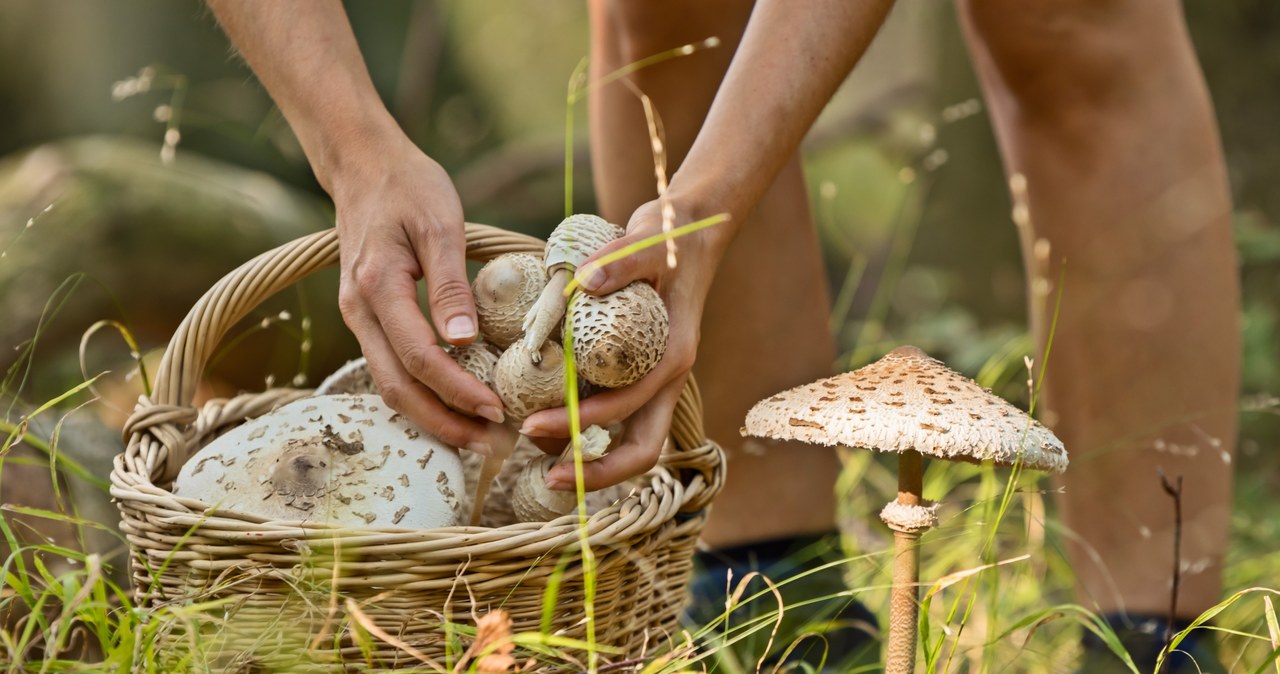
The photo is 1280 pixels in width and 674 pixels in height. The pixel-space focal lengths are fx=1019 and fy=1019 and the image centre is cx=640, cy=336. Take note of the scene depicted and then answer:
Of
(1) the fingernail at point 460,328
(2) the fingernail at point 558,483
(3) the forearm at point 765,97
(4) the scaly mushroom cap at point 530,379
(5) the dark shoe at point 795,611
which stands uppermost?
(3) the forearm at point 765,97

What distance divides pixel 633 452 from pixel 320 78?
670 millimetres

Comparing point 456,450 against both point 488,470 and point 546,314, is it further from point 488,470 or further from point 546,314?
point 546,314

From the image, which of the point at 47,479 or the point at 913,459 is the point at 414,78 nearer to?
the point at 47,479

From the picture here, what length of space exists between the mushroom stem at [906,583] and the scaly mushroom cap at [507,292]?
518 mm

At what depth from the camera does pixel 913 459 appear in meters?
1.16

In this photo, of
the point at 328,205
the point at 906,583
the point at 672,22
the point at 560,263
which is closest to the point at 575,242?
the point at 560,263

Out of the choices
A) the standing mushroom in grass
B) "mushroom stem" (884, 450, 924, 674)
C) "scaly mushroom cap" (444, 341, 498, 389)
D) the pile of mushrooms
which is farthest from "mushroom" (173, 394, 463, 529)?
"mushroom stem" (884, 450, 924, 674)

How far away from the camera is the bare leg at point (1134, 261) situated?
68.4 inches

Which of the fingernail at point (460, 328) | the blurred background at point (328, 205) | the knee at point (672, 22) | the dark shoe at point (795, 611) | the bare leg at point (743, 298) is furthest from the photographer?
the blurred background at point (328, 205)

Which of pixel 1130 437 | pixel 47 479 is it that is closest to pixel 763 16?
pixel 1130 437

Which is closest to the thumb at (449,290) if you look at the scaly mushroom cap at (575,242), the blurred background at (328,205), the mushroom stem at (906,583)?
the scaly mushroom cap at (575,242)

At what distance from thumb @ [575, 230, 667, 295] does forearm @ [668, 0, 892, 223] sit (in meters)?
0.13

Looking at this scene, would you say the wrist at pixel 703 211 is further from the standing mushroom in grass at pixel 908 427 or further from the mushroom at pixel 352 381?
the mushroom at pixel 352 381

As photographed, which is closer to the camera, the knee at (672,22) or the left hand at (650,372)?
the left hand at (650,372)
